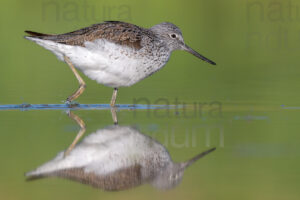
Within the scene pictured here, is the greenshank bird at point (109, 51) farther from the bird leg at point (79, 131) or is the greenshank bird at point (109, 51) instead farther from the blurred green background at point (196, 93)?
the bird leg at point (79, 131)

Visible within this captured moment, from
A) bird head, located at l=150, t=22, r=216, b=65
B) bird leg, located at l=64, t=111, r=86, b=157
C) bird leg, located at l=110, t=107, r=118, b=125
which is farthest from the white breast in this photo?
bird head, located at l=150, t=22, r=216, b=65

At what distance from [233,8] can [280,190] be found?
15.6 metres

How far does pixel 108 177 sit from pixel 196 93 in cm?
528

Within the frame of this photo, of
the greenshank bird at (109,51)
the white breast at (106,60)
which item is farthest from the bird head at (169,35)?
the white breast at (106,60)

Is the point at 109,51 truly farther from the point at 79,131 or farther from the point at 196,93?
the point at 196,93

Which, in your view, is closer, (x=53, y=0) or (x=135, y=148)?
(x=135, y=148)

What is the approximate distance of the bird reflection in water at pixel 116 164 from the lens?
586 centimetres

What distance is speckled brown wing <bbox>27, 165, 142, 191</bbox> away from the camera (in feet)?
18.9

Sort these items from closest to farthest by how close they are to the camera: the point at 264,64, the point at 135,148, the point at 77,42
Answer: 1. the point at 135,148
2. the point at 77,42
3. the point at 264,64

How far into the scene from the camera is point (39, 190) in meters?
5.64

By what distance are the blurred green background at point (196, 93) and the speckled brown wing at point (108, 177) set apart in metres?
0.12

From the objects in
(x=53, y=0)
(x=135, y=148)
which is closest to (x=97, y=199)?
(x=135, y=148)

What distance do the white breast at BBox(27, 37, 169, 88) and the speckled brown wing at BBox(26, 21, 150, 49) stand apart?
0.27ft

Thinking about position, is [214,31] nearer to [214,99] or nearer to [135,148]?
[214,99]
